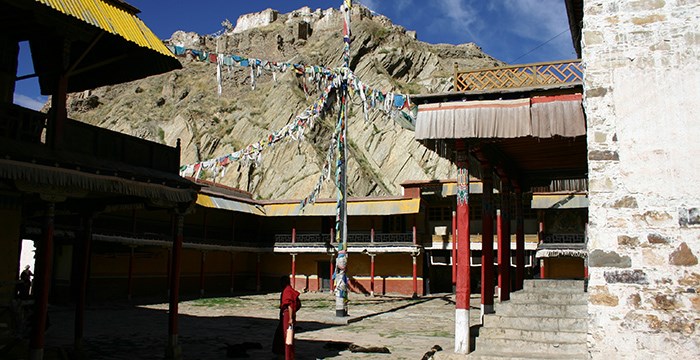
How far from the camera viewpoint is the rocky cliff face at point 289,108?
50.4 metres

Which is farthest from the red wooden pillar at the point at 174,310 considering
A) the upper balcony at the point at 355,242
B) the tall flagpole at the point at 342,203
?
the upper balcony at the point at 355,242

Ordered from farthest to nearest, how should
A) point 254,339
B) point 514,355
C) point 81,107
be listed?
point 81,107
point 254,339
point 514,355

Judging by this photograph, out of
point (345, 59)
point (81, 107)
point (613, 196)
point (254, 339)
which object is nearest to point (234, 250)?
point (345, 59)

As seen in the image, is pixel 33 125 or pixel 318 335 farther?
pixel 318 335

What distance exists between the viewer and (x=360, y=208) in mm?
32812

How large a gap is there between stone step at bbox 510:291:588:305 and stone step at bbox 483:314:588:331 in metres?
0.74

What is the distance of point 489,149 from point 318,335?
7.03 m

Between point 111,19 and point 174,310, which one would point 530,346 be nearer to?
point 174,310

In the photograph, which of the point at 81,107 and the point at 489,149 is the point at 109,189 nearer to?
the point at 489,149

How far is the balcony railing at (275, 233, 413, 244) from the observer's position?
3272cm

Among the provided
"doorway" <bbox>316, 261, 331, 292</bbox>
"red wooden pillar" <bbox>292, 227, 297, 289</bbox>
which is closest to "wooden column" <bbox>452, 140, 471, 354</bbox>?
"red wooden pillar" <bbox>292, 227, 297, 289</bbox>

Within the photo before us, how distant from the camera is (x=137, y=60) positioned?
35.6 feet

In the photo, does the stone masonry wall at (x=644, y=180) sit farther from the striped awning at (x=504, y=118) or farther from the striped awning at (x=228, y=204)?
the striped awning at (x=228, y=204)

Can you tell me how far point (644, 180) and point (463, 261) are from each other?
14.2ft
